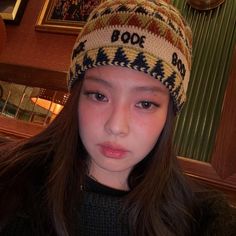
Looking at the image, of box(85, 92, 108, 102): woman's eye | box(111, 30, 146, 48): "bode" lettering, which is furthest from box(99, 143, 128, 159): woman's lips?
box(111, 30, 146, 48): "bode" lettering

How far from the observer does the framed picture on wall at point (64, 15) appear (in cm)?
150

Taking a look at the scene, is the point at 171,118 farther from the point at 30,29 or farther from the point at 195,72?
the point at 30,29

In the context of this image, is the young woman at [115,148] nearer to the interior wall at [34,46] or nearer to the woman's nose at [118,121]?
the woman's nose at [118,121]

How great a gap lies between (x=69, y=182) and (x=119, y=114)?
0.23 meters

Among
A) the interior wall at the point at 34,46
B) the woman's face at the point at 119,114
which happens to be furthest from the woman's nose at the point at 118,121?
the interior wall at the point at 34,46

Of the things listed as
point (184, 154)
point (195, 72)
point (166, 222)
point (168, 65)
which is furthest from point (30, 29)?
point (166, 222)

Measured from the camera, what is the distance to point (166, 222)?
31.4 inches

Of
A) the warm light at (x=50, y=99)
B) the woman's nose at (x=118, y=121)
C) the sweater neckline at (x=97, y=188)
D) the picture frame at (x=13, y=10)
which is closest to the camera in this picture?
the woman's nose at (x=118, y=121)

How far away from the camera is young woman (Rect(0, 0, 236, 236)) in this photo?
2.28ft

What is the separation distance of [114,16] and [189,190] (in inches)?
19.5

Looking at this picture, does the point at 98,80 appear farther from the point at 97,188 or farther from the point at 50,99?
the point at 50,99

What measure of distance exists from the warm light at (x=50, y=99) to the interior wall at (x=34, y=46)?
12 centimetres

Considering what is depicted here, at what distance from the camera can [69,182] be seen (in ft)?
2.53

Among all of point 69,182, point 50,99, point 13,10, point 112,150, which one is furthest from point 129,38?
point 13,10
